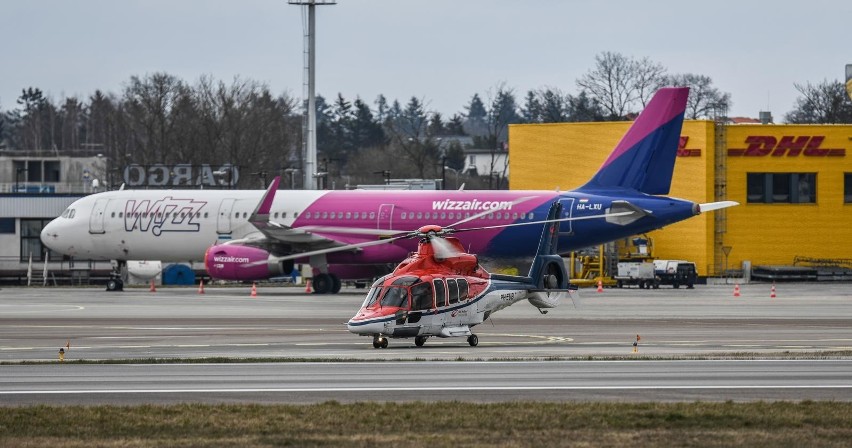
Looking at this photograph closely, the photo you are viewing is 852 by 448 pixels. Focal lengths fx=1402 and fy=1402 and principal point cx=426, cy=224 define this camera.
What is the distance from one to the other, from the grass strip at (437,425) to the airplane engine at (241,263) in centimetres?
3722

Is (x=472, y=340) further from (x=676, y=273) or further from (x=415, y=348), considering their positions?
(x=676, y=273)

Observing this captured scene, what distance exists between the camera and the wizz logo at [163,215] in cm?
6066

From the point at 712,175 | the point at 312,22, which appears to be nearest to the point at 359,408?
the point at 712,175

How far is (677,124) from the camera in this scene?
56.0m

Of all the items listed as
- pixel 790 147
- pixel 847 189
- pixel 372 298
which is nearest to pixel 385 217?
pixel 372 298

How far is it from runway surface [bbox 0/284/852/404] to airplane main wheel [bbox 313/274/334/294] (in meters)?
2.43

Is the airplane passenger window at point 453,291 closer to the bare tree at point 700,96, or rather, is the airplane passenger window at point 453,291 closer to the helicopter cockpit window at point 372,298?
the helicopter cockpit window at point 372,298

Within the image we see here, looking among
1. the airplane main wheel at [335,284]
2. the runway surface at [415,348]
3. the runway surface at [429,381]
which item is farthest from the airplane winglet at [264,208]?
the runway surface at [429,381]

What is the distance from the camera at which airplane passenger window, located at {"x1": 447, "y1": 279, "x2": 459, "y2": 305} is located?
3178cm

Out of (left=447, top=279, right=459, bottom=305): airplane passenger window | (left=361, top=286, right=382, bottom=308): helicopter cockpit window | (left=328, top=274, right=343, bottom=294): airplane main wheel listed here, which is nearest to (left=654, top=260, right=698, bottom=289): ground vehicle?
(left=328, top=274, right=343, bottom=294): airplane main wheel

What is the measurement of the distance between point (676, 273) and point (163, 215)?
77.8 feet

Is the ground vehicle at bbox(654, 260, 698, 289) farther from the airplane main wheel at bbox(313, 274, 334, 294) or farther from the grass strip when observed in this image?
the grass strip

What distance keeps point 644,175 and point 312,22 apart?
3555cm

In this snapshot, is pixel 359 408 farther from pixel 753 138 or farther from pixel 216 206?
pixel 753 138
